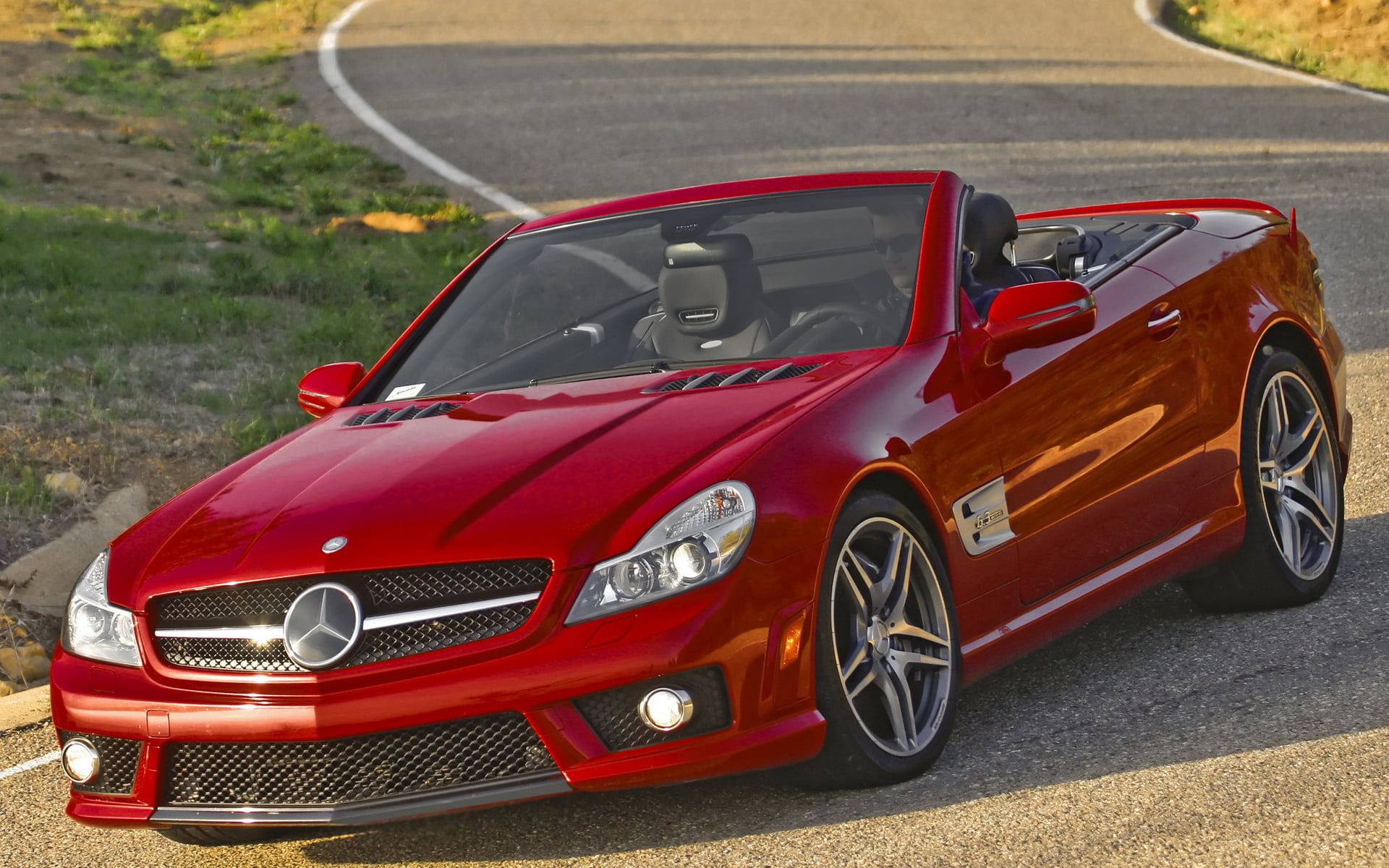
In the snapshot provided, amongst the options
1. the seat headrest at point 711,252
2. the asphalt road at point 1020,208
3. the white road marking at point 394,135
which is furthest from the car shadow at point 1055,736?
the white road marking at point 394,135

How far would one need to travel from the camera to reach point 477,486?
14.0 ft

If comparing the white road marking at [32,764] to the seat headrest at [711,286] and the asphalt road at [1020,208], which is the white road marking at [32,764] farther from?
the seat headrest at [711,286]

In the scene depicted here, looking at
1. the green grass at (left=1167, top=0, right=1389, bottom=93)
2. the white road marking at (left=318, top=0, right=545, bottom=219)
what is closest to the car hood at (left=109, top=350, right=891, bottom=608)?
the white road marking at (left=318, top=0, right=545, bottom=219)

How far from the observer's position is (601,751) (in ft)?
13.1

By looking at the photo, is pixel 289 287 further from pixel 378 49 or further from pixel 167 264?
pixel 378 49

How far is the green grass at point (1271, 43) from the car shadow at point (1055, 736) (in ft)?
46.7

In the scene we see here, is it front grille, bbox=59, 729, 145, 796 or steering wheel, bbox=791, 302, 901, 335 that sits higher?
steering wheel, bbox=791, 302, 901, 335

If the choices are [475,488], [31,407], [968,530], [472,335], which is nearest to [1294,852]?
[968,530]

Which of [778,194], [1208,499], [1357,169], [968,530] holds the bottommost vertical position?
[1357,169]

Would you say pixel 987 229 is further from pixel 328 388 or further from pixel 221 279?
pixel 221 279

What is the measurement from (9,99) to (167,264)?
751 centimetres

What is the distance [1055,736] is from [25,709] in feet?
11.3

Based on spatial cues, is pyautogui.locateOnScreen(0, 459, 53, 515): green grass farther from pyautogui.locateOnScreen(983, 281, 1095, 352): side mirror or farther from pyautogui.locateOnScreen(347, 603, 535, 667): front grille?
pyautogui.locateOnScreen(983, 281, 1095, 352): side mirror

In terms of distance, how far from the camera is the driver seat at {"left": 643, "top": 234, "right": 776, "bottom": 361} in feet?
17.5
